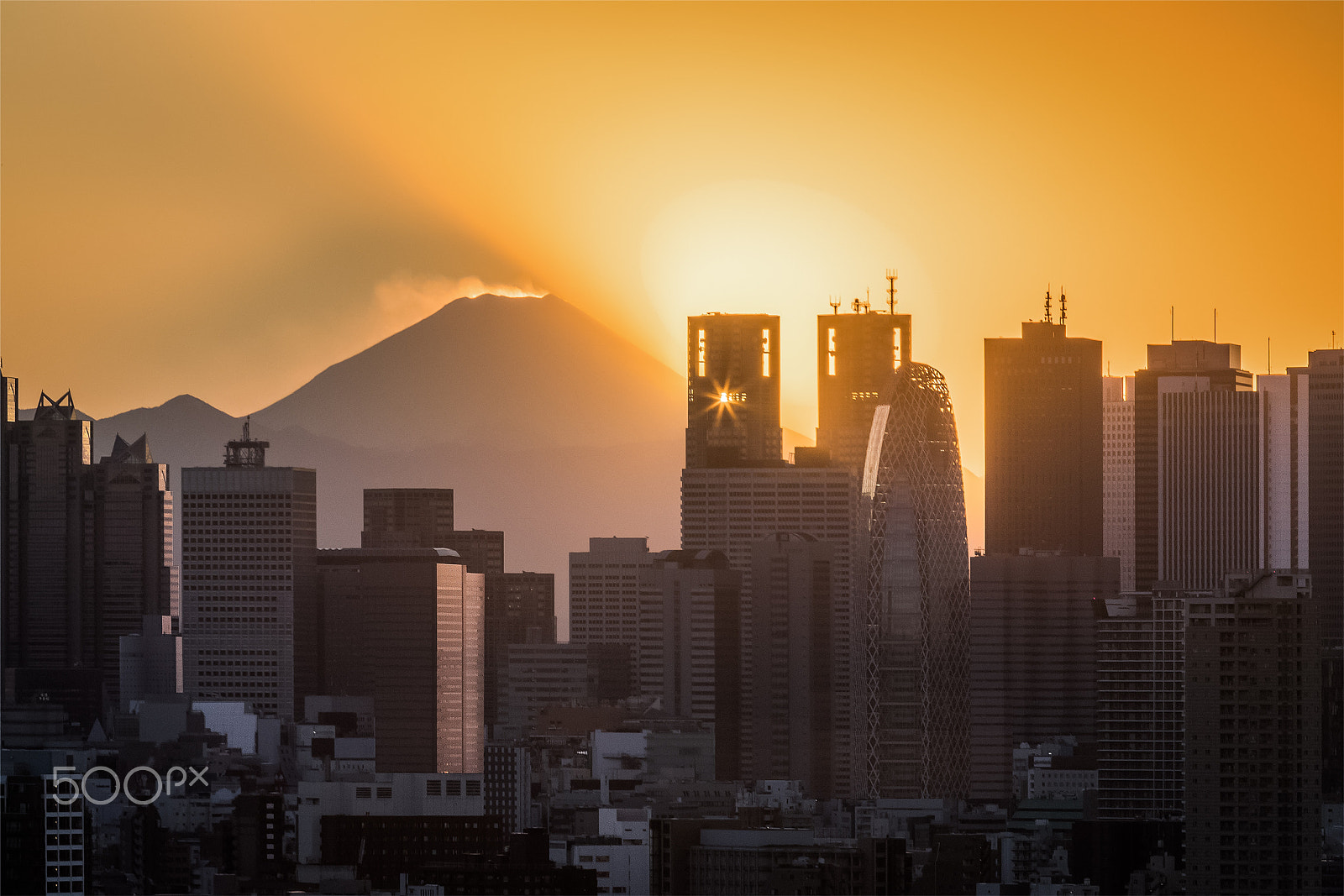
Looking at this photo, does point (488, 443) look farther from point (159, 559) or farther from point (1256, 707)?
point (1256, 707)

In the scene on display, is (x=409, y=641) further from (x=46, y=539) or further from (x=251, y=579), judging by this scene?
(x=46, y=539)

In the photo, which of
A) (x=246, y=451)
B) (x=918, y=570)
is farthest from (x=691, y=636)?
(x=246, y=451)

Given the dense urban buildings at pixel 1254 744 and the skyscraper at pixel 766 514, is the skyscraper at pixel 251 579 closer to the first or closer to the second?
the skyscraper at pixel 766 514

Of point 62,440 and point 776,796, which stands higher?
point 62,440

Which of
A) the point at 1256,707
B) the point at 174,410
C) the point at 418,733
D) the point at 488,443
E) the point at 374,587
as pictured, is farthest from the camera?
the point at 374,587

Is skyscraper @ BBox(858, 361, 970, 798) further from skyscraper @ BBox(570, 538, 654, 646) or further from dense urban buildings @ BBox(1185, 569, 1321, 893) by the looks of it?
dense urban buildings @ BBox(1185, 569, 1321, 893)

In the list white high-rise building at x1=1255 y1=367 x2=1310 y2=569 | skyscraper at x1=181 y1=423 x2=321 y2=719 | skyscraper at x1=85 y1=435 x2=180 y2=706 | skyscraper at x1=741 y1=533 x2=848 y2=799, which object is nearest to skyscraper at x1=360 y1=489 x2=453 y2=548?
skyscraper at x1=181 y1=423 x2=321 y2=719

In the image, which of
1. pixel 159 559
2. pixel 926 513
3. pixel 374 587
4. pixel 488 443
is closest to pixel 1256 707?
pixel 926 513
